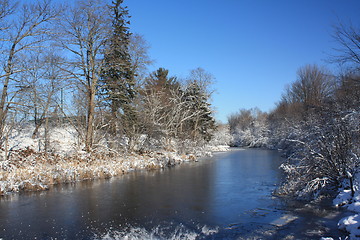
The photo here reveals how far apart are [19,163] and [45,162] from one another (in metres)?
1.23

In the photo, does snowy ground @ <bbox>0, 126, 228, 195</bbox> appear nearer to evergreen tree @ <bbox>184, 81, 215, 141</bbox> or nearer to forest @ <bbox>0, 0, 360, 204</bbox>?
forest @ <bbox>0, 0, 360, 204</bbox>

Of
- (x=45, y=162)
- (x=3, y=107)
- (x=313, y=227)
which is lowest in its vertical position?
(x=313, y=227)

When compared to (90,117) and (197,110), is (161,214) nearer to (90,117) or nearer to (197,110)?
(90,117)

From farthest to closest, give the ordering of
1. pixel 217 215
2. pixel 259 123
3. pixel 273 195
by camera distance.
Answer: pixel 259 123
pixel 273 195
pixel 217 215

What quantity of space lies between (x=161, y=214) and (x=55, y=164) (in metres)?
8.36

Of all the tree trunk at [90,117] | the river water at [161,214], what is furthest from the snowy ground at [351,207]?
the tree trunk at [90,117]

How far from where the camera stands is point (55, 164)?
15.1 meters

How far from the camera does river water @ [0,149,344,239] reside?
746 cm

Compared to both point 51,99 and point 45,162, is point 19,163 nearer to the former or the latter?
point 45,162

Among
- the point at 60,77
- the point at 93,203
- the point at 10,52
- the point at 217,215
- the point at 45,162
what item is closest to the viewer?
the point at 217,215

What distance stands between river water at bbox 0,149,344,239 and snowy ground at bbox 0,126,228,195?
77 cm

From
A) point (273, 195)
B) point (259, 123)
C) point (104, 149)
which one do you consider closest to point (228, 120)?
point (259, 123)

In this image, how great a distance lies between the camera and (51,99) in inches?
745

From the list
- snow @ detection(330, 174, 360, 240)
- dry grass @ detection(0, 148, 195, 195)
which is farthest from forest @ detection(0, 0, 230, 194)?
snow @ detection(330, 174, 360, 240)
